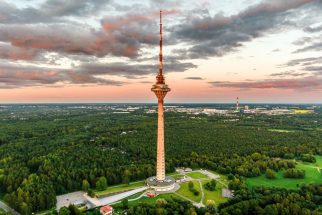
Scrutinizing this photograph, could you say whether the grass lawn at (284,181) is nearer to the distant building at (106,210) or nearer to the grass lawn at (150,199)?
the grass lawn at (150,199)

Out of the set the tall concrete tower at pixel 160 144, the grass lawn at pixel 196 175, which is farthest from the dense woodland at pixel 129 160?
the tall concrete tower at pixel 160 144

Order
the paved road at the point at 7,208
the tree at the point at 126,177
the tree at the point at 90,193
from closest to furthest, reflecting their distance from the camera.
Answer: the paved road at the point at 7,208 → the tree at the point at 90,193 → the tree at the point at 126,177

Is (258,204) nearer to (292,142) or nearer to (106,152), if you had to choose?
(106,152)

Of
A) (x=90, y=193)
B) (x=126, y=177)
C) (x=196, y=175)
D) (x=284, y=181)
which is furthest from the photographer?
(x=196, y=175)

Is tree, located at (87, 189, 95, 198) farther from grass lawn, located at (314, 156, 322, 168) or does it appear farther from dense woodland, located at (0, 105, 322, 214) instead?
grass lawn, located at (314, 156, 322, 168)

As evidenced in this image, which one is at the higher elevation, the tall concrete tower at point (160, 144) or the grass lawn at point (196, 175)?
the tall concrete tower at point (160, 144)

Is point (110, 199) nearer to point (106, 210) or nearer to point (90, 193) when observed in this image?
point (90, 193)

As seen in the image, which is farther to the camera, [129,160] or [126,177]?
[129,160]

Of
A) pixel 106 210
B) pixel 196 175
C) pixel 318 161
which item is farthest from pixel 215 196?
pixel 318 161

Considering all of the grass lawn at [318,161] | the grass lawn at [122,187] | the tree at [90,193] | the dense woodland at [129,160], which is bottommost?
the grass lawn at [122,187]

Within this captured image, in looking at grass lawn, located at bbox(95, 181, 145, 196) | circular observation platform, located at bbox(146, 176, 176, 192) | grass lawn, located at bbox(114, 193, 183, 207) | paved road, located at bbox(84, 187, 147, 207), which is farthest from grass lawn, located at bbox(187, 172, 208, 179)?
paved road, located at bbox(84, 187, 147, 207)

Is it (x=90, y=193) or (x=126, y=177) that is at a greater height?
(x=126, y=177)
